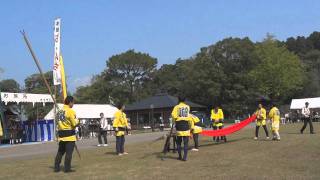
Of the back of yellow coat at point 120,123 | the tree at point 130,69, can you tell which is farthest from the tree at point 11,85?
the back of yellow coat at point 120,123

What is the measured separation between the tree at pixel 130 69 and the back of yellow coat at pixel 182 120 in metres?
97.2

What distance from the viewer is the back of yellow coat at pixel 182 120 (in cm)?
1580

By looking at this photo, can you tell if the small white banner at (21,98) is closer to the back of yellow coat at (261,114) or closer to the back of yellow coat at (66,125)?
the back of yellow coat at (261,114)

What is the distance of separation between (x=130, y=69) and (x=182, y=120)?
101m

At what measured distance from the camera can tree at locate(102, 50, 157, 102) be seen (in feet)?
377

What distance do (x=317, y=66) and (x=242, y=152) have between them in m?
102

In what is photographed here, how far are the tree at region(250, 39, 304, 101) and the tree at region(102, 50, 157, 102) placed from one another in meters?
29.7

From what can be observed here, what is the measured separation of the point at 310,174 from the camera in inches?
461

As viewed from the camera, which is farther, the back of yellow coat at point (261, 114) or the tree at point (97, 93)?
the tree at point (97, 93)

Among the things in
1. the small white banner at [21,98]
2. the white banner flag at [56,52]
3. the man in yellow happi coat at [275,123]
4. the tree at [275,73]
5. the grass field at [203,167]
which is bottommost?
the grass field at [203,167]

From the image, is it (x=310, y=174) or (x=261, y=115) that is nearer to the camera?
(x=310, y=174)

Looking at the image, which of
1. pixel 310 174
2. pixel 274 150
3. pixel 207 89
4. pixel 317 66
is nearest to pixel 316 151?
pixel 274 150

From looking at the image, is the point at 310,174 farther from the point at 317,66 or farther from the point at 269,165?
the point at 317,66

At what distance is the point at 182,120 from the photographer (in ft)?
52.1
